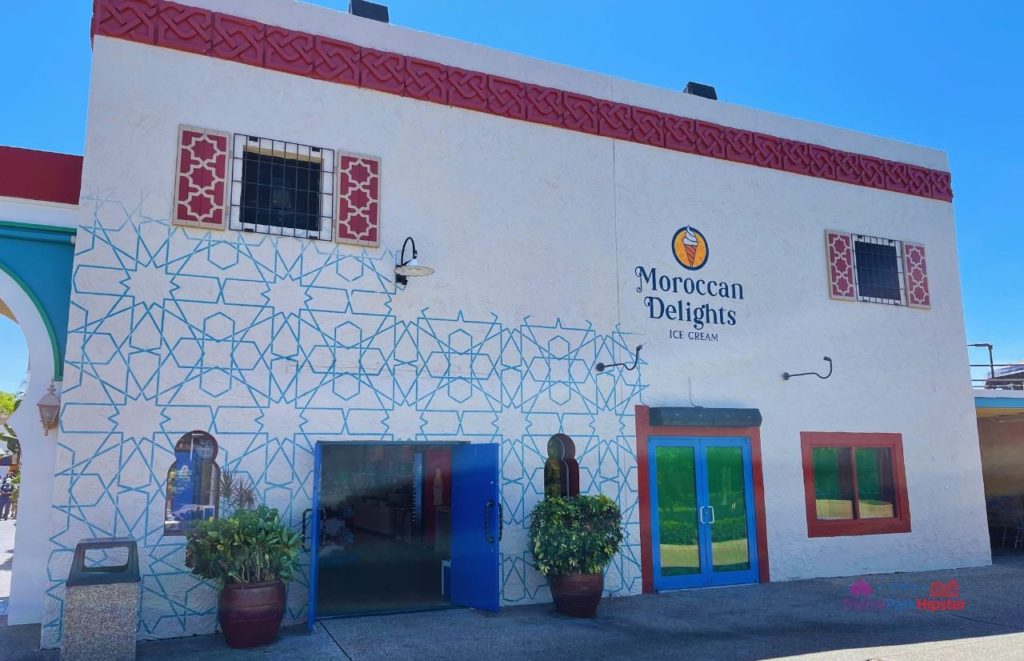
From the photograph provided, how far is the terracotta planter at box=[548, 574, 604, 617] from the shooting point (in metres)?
9.77

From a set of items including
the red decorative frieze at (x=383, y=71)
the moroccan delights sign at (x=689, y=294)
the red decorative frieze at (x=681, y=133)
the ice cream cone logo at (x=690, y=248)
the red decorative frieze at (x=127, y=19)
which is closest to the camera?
the red decorative frieze at (x=127, y=19)

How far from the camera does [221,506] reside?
9070mm

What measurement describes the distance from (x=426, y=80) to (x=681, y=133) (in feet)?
14.0

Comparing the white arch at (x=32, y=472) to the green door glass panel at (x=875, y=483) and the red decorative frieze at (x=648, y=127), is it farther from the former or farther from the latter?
the green door glass panel at (x=875, y=483)

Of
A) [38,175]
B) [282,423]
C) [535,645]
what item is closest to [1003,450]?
[535,645]

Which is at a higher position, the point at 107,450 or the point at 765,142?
the point at 765,142

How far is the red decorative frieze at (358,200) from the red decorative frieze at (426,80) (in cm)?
124

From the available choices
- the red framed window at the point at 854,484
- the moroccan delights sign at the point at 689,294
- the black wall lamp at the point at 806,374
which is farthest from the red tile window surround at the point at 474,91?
the red framed window at the point at 854,484

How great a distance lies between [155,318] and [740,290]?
8530 millimetres

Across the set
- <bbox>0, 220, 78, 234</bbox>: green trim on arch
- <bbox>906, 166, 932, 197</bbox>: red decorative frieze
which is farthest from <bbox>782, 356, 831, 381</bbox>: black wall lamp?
<bbox>0, 220, 78, 234</bbox>: green trim on arch

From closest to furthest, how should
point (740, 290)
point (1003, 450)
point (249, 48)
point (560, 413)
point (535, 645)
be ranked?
point (535, 645), point (249, 48), point (560, 413), point (740, 290), point (1003, 450)

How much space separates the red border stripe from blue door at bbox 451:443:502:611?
5.74 metres

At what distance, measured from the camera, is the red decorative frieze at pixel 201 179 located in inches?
373

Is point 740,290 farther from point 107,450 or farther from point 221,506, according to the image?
point 107,450
